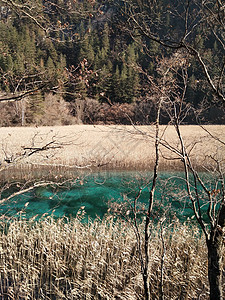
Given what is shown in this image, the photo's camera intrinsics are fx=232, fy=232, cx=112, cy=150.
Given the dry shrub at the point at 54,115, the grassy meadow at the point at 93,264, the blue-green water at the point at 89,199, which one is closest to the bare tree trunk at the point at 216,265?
the grassy meadow at the point at 93,264

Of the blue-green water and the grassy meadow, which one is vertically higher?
the grassy meadow

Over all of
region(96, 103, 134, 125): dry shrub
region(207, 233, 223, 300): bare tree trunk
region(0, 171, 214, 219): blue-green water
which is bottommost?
region(0, 171, 214, 219): blue-green water

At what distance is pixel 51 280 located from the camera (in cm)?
429

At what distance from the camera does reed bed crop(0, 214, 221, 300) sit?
3.94 metres

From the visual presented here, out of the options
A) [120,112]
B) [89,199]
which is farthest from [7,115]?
[120,112]

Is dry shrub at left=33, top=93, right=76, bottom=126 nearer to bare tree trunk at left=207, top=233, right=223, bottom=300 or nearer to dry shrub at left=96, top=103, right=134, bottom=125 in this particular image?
dry shrub at left=96, top=103, right=134, bottom=125

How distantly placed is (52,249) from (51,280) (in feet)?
2.21

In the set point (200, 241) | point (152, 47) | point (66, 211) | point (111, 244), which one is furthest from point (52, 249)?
point (152, 47)

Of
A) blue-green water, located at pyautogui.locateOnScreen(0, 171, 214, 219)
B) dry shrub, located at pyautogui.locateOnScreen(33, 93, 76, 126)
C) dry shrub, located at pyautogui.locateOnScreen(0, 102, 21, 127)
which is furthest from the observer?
dry shrub, located at pyautogui.locateOnScreen(33, 93, 76, 126)

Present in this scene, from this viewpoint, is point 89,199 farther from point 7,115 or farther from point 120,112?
point 7,115

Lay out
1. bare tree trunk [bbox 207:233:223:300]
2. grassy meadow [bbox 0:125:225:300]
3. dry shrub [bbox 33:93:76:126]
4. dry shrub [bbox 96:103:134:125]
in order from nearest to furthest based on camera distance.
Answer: bare tree trunk [bbox 207:233:223:300]
dry shrub [bbox 96:103:134:125]
grassy meadow [bbox 0:125:225:300]
dry shrub [bbox 33:93:76:126]

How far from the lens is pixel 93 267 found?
4188 millimetres

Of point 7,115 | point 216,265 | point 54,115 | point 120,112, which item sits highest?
point 54,115

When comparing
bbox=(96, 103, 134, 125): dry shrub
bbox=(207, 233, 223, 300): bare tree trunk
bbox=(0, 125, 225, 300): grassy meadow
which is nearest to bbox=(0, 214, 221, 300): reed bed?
bbox=(0, 125, 225, 300): grassy meadow
